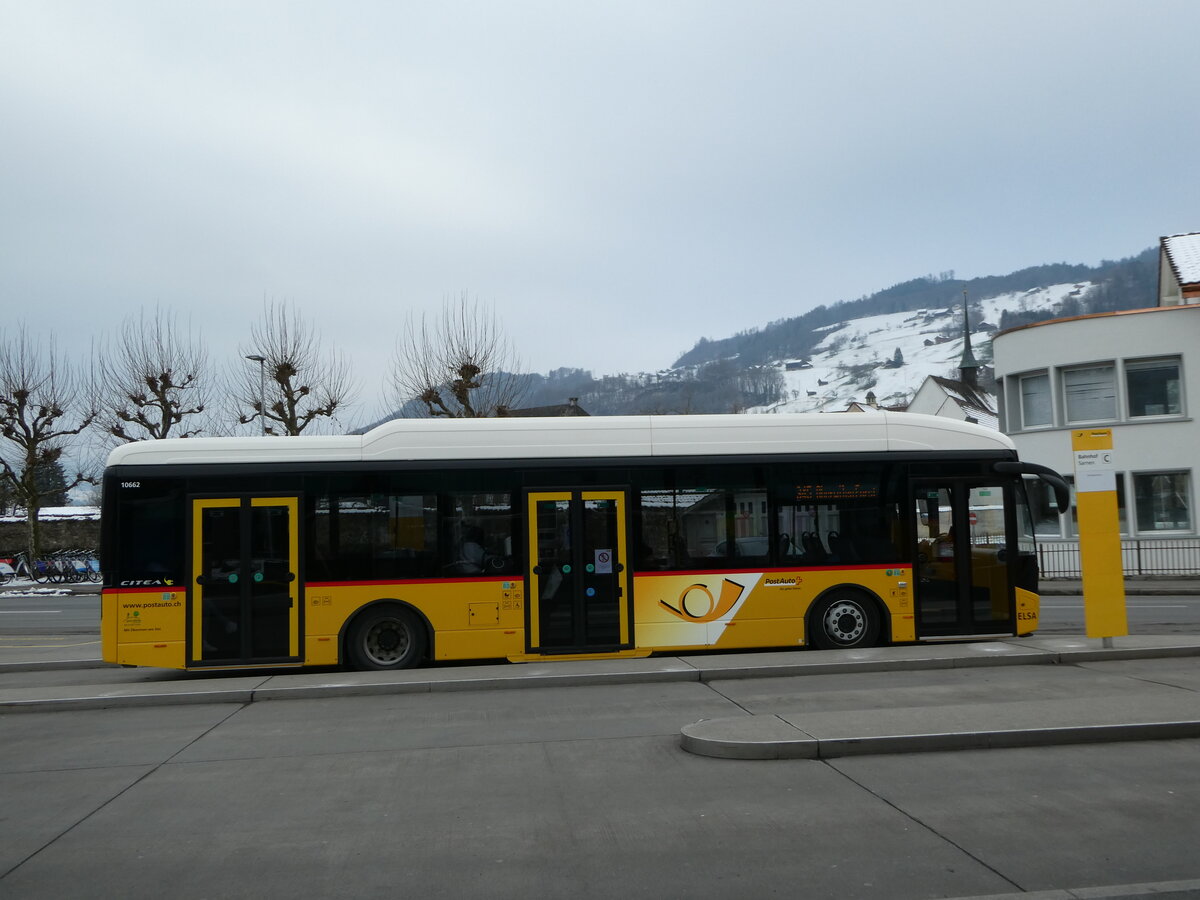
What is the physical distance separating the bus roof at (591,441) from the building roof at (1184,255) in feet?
64.7

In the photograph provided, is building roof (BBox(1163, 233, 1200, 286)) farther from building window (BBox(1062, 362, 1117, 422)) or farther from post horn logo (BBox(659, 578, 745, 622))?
post horn logo (BBox(659, 578, 745, 622))

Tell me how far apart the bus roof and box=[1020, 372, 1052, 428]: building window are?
17.6 m

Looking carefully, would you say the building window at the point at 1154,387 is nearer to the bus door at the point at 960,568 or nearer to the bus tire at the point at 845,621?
the bus door at the point at 960,568

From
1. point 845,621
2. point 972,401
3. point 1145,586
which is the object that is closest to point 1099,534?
point 845,621

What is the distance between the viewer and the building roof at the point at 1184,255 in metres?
28.9

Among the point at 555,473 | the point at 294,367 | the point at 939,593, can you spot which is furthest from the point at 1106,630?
the point at 294,367

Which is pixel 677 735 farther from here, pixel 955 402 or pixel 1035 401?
pixel 955 402

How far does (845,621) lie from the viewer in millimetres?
12812

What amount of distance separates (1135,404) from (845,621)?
63.1 ft

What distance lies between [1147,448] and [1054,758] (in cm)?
2334

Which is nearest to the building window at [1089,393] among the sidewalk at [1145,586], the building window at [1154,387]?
the building window at [1154,387]

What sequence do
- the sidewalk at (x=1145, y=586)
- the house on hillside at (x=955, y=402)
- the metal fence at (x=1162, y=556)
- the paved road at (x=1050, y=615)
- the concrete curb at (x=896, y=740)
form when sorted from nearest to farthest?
the concrete curb at (x=896, y=740) < the paved road at (x=1050, y=615) < the sidewalk at (x=1145, y=586) < the metal fence at (x=1162, y=556) < the house on hillside at (x=955, y=402)

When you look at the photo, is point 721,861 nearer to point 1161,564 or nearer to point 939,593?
point 939,593

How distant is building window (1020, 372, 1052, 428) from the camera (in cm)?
2927
